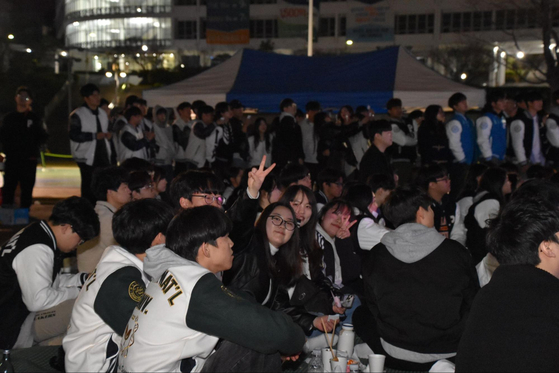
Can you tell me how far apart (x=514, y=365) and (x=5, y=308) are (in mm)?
3099

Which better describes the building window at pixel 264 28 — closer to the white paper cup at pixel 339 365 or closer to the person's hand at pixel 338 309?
the person's hand at pixel 338 309

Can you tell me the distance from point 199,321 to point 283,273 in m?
1.90

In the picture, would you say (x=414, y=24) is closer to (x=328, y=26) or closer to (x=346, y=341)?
(x=328, y=26)

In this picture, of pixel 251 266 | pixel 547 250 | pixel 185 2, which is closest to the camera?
pixel 547 250

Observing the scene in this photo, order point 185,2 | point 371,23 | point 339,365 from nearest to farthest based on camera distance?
point 339,365, point 371,23, point 185,2

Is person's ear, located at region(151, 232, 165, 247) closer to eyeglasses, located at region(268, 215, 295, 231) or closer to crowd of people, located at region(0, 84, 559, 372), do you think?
crowd of people, located at region(0, 84, 559, 372)

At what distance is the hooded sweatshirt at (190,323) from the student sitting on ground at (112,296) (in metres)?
0.39

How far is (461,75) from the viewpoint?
1807 inches

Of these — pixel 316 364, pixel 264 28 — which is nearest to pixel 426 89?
pixel 316 364

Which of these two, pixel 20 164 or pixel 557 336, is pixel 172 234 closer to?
pixel 557 336

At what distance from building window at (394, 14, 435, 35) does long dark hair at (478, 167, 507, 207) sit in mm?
52580

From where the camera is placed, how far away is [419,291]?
3.66 m

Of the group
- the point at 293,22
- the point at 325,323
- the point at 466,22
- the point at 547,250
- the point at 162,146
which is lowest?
the point at 325,323

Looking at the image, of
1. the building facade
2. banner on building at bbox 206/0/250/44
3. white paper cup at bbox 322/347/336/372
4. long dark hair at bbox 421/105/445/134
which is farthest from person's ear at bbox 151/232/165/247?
the building facade
